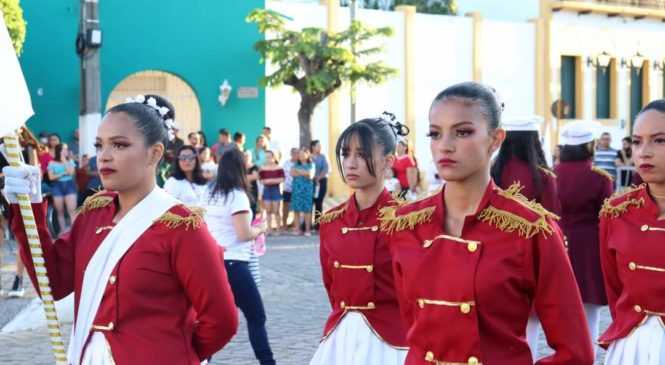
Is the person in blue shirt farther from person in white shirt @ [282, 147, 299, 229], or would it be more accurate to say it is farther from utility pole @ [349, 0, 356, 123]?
utility pole @ [349, 0, 356, 123]

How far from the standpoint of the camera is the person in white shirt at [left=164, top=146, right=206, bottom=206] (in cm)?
958

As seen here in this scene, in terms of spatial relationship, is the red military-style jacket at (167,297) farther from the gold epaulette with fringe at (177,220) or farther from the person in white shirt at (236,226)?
the person in white shirt at (236,226)

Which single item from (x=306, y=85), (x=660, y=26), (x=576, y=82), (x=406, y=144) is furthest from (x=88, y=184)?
(x=660, y=26)

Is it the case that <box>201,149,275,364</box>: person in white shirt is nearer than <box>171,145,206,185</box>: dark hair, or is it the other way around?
<box>201,149,275,364</box>: person in white shirt

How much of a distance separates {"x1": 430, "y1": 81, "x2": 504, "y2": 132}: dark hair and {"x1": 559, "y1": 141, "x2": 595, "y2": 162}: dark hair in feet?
16.6

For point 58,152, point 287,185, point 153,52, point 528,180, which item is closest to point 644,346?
point 528,180

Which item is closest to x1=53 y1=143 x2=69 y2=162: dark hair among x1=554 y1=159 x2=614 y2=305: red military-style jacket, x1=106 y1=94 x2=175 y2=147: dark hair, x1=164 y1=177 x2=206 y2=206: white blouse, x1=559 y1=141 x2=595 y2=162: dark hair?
x1=164 y1=177 x2=206 y2=206: white blouse

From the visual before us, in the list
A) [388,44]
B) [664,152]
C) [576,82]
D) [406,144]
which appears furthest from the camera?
[576,82]

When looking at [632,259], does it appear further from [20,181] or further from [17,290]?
[17,290]

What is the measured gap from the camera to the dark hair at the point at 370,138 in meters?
5.98

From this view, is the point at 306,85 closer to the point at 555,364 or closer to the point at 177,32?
the point at 177,32

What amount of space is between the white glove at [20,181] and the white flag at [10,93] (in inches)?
6.1

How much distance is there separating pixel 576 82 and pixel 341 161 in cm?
3080

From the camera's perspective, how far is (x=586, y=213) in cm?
870
